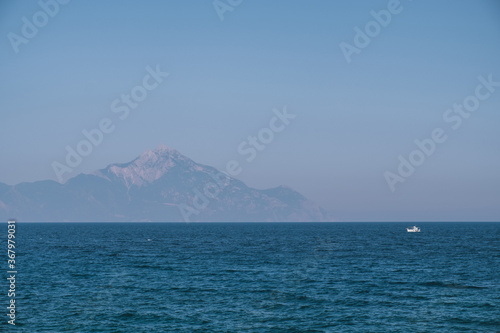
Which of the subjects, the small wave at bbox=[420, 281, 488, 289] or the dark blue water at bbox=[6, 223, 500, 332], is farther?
the small wave at bbox=[420, 281, 488, 289]

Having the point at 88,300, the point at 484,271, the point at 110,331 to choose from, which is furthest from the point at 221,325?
the point at 484,271

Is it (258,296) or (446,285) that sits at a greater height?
(446,285)

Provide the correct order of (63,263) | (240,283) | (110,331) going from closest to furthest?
(110,331)
(240,283)
(63,263)

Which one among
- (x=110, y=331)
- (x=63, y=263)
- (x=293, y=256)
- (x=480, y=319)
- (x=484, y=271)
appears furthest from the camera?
(x=293, y=256)

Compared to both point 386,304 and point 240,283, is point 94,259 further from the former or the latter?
point 386,304

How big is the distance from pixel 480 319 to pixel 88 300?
40.0 metres

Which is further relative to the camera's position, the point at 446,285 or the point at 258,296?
the point at 446,285

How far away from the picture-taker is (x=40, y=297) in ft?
180

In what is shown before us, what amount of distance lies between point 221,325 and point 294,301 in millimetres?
11490

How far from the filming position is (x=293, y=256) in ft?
330

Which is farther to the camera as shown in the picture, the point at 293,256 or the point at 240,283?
the point at 293,256

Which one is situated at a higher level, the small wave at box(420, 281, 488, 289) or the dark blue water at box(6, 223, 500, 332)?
the small wave at box(420, 281, 488, 289)

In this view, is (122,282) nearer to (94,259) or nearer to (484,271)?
(94,259)

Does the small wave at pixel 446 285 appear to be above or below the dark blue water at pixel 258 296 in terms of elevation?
above
